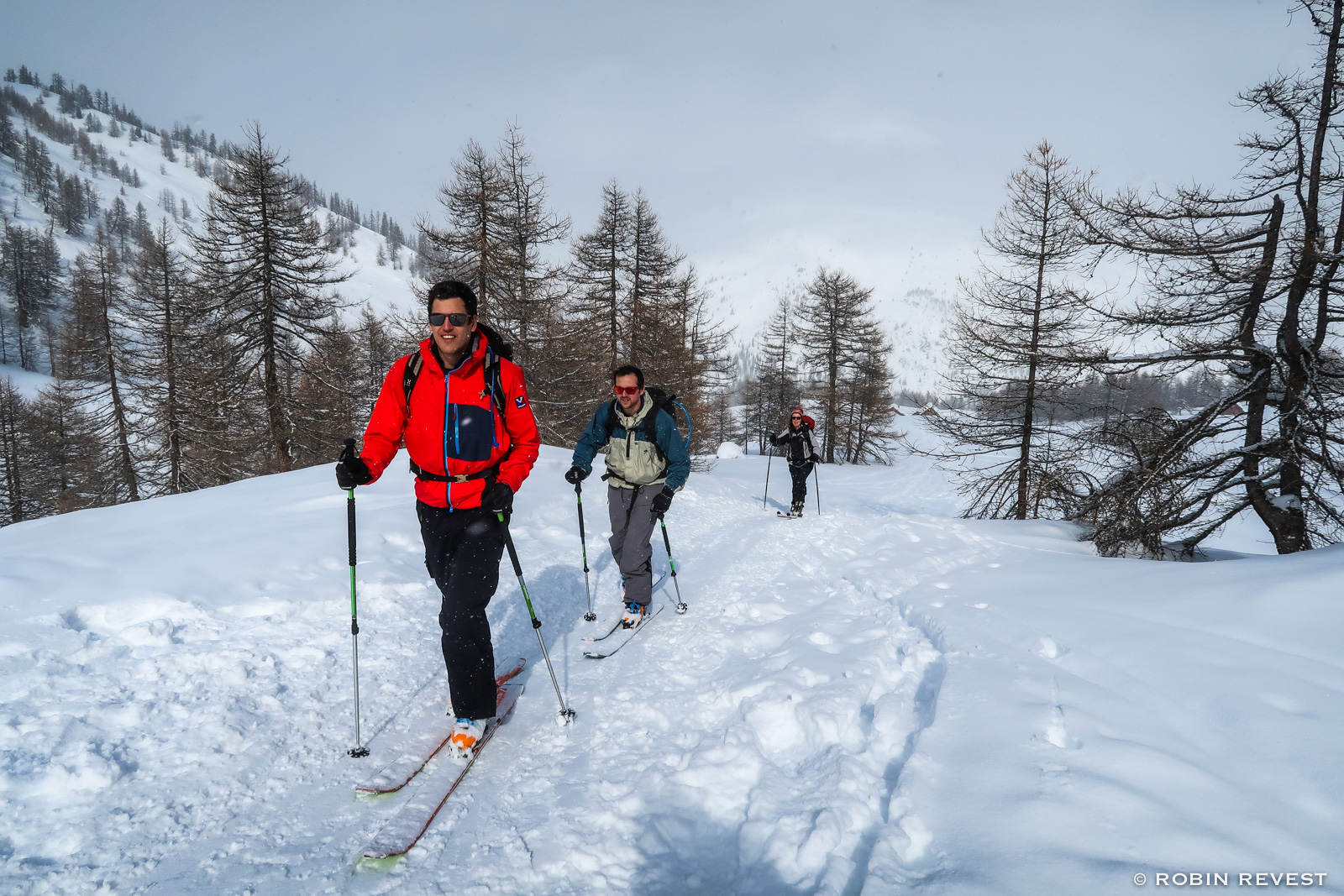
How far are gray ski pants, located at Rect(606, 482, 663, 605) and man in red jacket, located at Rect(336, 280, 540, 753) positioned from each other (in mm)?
2019

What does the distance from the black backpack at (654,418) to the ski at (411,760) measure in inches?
107

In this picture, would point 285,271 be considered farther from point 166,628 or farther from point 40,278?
point 40,278

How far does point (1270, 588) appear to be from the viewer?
12.4 feet

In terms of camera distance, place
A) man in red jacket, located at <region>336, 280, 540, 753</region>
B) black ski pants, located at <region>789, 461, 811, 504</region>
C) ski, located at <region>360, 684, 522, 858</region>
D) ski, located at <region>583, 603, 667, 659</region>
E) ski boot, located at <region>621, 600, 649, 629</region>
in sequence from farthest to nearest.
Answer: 1. black ski pants, located at <region>789, 461, 811, 504</region>
2. ski boot, located at <region>621, 600, 649, 629</region>
3. ski, located at <region>583, 603, 667, 659</region>
4. man in red jacket, located at <region>336, 280, 540, 753</region>
5. ski, located at <region>360, 684, 522, 858</region>

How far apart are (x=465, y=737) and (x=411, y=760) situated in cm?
28

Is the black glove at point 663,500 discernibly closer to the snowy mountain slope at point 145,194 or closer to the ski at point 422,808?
the ski at point 422,808

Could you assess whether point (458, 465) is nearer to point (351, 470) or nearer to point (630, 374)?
point (351, 470)

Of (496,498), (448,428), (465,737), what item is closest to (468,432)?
(448,428)

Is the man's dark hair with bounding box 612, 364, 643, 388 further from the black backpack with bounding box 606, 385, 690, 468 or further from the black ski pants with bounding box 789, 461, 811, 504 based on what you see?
the black ski pants with bounding box 789, 461, 811, 504

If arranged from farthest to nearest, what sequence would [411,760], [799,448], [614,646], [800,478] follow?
[800,478] → [799,448] → [614,646] → [411,760]

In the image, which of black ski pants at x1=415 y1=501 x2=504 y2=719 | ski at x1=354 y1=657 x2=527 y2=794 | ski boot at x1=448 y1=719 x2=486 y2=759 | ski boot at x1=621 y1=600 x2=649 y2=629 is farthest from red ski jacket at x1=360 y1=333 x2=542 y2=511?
ski boot at x1=621 y1=600 x2=649 y2=629

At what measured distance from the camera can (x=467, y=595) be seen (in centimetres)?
309

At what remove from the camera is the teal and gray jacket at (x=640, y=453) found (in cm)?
507

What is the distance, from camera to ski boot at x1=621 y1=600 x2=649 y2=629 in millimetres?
4965
